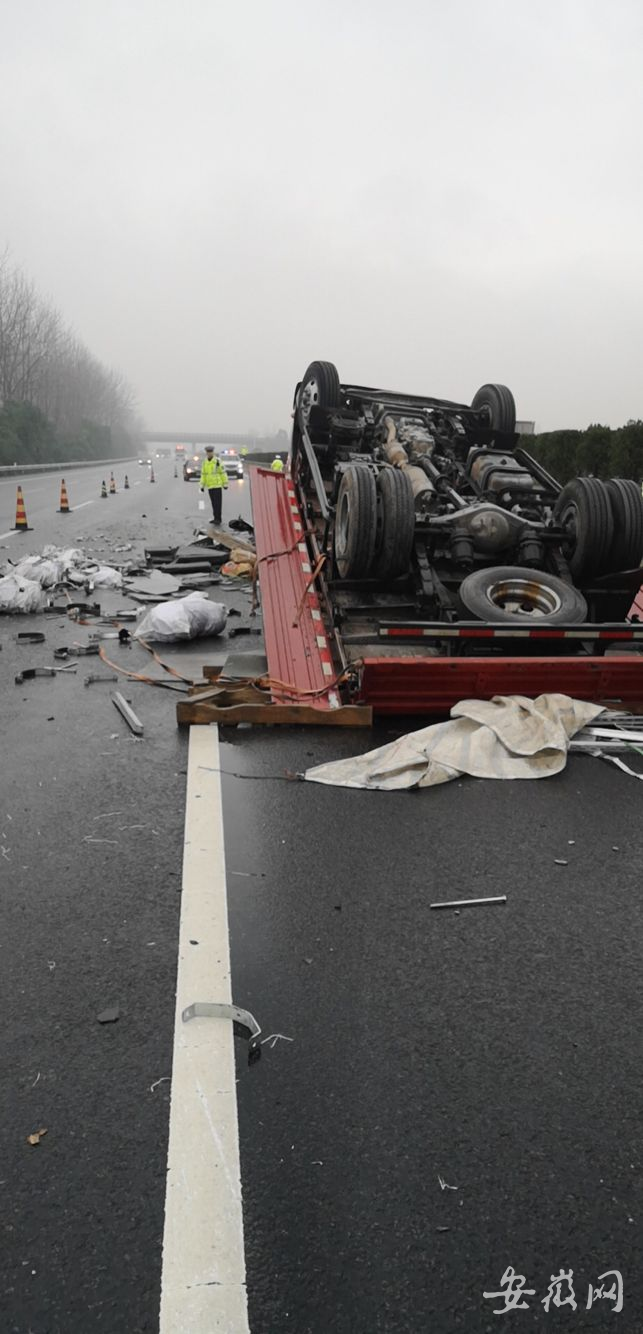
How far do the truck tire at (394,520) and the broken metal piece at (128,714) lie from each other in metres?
2.21

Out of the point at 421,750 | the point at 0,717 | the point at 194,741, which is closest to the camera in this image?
the point at 421,750

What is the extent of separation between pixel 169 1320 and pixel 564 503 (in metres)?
6.36

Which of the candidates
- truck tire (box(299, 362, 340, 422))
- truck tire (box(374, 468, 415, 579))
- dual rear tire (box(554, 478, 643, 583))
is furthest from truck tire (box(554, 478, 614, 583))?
truck tire (box(299, 362, 340, 422))

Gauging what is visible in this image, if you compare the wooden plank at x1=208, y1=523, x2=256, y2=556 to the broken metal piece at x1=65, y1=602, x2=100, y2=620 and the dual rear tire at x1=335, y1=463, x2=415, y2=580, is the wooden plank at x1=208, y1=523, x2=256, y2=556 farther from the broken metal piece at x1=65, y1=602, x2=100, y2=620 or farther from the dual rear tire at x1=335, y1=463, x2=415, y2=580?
the dual rear tire at x1=335, y1=463, x2=415, y2=580

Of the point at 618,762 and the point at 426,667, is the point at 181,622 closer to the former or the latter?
the point at 426,667

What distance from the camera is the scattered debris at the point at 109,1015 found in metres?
2.20

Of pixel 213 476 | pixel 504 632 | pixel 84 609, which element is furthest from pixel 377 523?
pixel 213 476

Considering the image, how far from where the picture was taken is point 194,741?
4.55 metres

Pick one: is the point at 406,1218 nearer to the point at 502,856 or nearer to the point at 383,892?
the point at 383,892

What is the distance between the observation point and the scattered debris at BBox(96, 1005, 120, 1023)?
7.22 feet

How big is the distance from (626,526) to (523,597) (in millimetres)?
1052

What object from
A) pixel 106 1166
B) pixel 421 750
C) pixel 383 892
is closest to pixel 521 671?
pixel 421 750

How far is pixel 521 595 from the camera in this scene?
6.00m

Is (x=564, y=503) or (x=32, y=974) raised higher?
(x=564, y=503)
